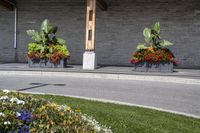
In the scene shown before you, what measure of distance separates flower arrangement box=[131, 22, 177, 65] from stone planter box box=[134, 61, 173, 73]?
0.51ft

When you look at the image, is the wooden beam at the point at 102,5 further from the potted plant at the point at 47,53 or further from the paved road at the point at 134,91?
the paved road at the point at 134,91

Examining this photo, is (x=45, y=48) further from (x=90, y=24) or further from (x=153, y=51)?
(x=153, y=51)

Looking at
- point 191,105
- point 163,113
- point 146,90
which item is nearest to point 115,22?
point 146,90

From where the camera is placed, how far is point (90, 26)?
60.8 ft

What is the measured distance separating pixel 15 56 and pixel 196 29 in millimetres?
11397

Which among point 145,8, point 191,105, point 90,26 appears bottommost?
point 191,105

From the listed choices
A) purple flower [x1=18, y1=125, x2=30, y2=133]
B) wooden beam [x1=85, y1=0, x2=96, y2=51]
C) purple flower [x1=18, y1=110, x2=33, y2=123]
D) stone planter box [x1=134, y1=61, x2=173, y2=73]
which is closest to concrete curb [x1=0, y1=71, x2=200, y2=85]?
stone planter box [x1=134, y1=61, x2=173, y2=73]

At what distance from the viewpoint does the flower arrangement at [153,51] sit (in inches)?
660

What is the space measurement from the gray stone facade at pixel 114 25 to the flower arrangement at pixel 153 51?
375cm

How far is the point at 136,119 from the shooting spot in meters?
6.90

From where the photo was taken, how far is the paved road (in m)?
9.76

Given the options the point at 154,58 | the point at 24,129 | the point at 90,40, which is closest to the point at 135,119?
the point at 24,129

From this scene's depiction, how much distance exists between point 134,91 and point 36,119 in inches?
319

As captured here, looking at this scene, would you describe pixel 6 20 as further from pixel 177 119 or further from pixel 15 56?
pixel 177 119
